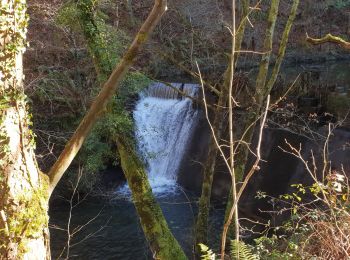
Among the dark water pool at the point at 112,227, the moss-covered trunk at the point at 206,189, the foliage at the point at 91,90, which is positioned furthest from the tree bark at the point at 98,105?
the dark water pool at the point at 112,227

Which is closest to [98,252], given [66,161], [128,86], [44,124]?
[128,86]

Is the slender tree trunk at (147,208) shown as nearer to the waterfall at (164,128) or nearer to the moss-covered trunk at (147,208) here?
the moss-covered trunk at (147,208)

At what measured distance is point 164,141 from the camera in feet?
43.5

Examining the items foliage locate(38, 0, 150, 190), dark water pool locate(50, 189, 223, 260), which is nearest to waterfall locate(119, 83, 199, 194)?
foliage locate(38, 0, 150, 190)

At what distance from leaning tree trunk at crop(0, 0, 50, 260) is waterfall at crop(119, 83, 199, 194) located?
973cm

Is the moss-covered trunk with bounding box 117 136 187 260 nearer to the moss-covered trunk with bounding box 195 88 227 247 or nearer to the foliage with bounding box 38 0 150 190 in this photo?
the foliage with bounding box 38 0 150 190

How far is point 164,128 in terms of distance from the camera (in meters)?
13.3

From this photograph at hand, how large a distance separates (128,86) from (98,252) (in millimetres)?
3778

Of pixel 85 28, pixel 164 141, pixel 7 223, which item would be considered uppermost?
pixel 85 28

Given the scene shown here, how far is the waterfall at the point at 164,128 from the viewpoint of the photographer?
1259 centimetres

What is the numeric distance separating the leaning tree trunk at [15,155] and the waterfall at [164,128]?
9.73 m

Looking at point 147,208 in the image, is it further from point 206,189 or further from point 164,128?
point 164,128

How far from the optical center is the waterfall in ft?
41.3

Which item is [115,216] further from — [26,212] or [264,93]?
[26,212]
